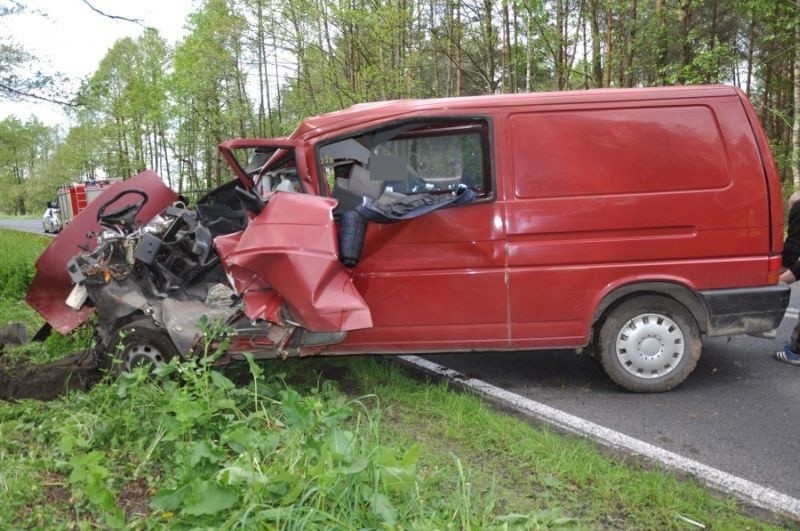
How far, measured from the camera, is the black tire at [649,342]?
427 centimetres

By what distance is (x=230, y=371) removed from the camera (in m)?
4.71

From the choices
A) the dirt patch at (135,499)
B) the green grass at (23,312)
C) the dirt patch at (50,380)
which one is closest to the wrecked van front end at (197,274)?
the dirt patch at (50,380)

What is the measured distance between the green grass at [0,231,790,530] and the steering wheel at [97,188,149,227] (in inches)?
49.1

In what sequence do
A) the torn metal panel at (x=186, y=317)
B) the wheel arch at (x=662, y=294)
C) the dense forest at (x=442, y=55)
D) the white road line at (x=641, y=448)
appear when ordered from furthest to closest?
the dense forest at (x=442, y=55) → the wheel arch at (x=662, y=294) → the torn metal panel at (x=186, y=317) → the white road line at (x=641, y=448)

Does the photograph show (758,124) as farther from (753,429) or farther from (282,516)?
(282,516)

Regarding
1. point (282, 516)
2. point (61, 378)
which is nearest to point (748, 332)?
point (282, 516)

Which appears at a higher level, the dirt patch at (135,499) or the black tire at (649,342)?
the black tire at (649,342)

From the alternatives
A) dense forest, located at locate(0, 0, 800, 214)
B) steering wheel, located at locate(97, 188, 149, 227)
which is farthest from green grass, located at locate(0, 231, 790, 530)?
dense forest, located at locate(0, 0, 800, 214)

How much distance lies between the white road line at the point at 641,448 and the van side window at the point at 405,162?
1476mm

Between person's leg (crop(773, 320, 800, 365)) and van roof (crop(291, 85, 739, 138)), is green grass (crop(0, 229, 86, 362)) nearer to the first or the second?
van roof (crop(291, 85, 739, 138))

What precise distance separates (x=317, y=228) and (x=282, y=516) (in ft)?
6.17

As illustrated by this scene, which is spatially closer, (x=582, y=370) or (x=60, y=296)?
(x=60, y=296)

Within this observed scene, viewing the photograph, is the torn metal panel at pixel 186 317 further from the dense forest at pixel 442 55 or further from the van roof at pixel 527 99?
the dense forest at pixel 442 55

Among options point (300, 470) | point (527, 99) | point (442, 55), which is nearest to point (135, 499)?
point (300, 470)
